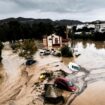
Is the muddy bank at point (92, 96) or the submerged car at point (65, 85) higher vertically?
the submerged car at point (65, 85)

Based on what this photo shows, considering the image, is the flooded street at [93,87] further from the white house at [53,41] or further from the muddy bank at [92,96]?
the white house at [53,41]

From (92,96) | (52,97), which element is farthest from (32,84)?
(92,96)

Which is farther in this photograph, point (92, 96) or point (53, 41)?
point (53, 41)

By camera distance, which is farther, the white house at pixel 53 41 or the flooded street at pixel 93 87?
the white house at pixel 53 41

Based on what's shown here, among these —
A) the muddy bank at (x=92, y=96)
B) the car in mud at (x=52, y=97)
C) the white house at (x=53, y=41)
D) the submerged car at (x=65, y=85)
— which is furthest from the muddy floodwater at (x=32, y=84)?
the white house at (x=53, y=41)

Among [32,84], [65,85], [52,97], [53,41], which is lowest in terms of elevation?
[53,41]

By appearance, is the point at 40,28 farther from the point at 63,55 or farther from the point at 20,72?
the point at 20,72

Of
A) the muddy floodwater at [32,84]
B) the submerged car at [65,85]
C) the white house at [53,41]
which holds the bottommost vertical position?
the white house at [53,41]

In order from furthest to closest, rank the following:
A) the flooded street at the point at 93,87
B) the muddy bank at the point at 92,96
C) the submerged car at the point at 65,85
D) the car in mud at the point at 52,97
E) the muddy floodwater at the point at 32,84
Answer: the submerged car at the point at 65,85, the muddy floodwater at the point at 32,84, the flooded street at the point at 93,87, the muddy bank at the point at 92,96, the car in mud at the point at 52,97

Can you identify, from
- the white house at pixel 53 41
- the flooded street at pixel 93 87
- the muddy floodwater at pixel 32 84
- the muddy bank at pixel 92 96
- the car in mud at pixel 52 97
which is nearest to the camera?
the car in mud at pixel 52 97

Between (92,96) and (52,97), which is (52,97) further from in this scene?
(92,96)

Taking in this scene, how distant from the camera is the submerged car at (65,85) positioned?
37.4 meters

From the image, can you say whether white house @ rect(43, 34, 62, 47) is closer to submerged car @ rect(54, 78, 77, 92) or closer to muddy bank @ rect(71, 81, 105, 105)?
muddy bank @ rect(71, 81, 105, 105)

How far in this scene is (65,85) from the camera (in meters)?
37.8
